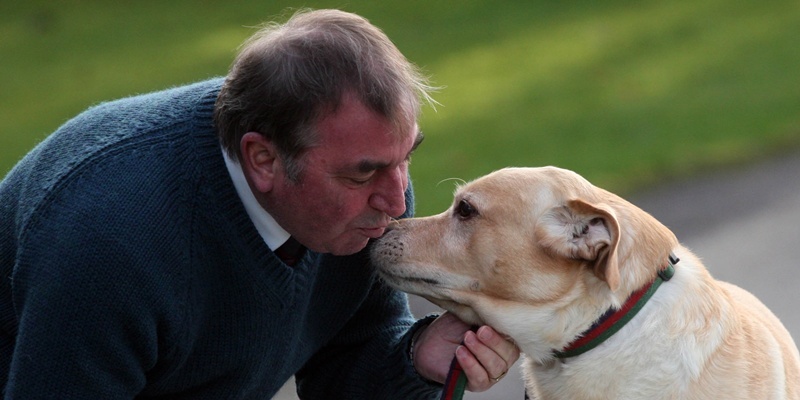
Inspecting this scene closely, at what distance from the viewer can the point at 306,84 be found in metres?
2.96

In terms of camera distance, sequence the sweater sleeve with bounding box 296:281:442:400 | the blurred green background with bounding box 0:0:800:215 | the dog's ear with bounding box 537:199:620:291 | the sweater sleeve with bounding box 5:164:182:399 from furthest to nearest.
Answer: the blurred green background with bounding box 0:0:800:215 < the sweater sleeve with bounding box 296:281:442:400 < the dog's ear with bounding box 537:199:620:291 < the sweater sleeve with bounding box 5:164:182:399

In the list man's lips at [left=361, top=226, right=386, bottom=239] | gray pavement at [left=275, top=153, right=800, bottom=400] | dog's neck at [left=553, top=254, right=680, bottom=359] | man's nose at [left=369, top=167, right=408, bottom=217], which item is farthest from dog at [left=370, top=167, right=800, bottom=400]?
gray pavement at [left=275, top=153, right=800, bottom=400]

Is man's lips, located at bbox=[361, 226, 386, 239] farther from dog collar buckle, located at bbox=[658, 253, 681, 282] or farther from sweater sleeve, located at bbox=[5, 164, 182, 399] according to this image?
dog collar buckle, located at bbox=[658, 253, 681, 282]

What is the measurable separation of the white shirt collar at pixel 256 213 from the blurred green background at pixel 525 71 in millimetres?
3857

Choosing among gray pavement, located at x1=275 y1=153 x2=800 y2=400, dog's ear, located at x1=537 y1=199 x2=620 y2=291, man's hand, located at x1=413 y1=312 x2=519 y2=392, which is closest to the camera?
dog's ear, located at x1=537 y1=199 x2=620 y2=291

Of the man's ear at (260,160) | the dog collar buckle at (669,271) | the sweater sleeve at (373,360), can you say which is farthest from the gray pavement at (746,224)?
the man's ear at (260,160)

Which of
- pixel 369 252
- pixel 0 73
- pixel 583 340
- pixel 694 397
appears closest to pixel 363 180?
pixel 369 252

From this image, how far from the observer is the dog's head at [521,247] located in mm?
3209

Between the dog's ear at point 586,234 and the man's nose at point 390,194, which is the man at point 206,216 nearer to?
the man's nose at point 390,194

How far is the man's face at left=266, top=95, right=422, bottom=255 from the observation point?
2.99 m

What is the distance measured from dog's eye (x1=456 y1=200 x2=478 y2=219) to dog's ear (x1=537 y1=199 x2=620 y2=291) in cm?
24

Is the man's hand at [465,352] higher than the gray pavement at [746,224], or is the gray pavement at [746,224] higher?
the man's hand at [465,352]

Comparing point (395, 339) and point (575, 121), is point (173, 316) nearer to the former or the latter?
point (395, 339)

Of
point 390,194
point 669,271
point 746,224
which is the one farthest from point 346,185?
point 746,224
